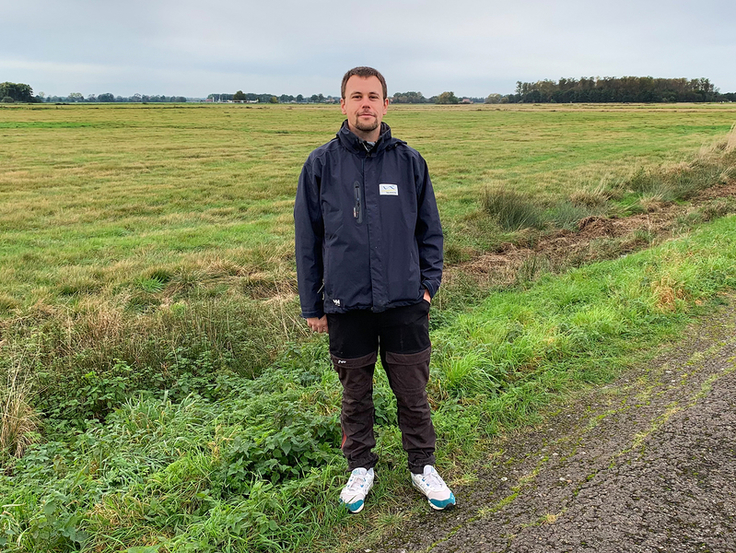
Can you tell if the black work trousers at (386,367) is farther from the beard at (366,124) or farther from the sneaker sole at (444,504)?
the beard at (366,124)

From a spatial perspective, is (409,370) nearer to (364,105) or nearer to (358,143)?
(358,143)

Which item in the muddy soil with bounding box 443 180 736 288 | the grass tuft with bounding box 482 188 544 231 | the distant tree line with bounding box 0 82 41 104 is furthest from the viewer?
the distant tree line with bounding box 0 82 41 104

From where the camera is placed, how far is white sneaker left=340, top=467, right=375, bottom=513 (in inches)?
112

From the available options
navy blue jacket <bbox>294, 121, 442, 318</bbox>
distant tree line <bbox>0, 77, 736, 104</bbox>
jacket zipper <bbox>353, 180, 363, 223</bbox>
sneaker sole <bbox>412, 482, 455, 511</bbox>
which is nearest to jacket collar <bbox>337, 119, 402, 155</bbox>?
navy blue jacket <bbox>294, 121, 442, 318</bbox>

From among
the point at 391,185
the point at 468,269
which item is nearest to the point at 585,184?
the point at 468,269

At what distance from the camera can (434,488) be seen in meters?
2.86

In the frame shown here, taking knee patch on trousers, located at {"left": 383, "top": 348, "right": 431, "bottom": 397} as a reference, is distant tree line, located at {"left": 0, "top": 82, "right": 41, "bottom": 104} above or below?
above

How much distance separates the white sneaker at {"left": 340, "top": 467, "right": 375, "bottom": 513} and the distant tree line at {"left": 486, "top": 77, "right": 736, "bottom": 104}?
122 metres

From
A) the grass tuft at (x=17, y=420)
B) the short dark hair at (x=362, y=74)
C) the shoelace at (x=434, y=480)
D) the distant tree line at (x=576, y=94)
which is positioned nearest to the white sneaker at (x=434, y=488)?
the shoelace at (x=434, y=480)

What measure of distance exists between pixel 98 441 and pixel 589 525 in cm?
314

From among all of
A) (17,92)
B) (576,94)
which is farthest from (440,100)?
(17,92)

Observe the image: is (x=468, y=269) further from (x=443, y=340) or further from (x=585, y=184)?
(x=585, y=184)

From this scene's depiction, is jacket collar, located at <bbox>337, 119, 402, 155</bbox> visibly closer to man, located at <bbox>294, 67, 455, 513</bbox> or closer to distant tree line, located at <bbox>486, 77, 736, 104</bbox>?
man, located at <bbox>294, 67, 455, 513</bbox>

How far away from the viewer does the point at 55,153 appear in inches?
1110
